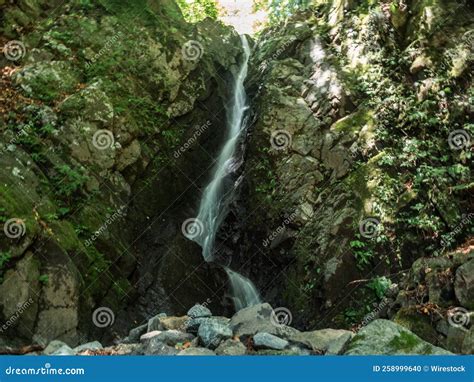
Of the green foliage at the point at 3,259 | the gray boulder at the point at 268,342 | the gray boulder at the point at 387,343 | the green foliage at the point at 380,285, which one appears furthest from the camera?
the green foliage at the point at 380,285

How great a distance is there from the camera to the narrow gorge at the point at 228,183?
738 centimetres

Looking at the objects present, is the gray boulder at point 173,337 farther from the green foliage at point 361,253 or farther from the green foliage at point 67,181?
the green foliage at point 361,253

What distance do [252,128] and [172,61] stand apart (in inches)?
114

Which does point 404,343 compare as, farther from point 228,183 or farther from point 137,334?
point 228,183

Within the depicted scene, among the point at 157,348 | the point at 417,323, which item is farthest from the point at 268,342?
the point at 417,323

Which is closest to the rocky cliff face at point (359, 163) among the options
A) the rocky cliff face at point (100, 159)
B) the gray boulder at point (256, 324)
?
the rocky cliff face at point (100, 159)

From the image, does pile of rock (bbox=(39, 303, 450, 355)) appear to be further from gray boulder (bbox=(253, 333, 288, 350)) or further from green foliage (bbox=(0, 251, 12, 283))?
green foliage (bbox=(0, 251, 12, 283))

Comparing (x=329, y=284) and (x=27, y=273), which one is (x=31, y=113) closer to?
(x=27, y=273)

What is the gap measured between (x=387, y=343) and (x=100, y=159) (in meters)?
7.13

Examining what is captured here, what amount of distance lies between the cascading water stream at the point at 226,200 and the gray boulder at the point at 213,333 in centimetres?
406

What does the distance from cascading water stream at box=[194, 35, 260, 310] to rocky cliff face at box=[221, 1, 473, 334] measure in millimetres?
367

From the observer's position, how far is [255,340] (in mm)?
6148

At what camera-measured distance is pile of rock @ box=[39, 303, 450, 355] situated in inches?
207

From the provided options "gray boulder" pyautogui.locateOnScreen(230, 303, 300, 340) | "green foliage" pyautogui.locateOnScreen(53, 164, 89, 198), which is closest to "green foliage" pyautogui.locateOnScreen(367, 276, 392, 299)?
"gray boulder" pyautogui.locateOnScreen(230, 303, 300, 340)
